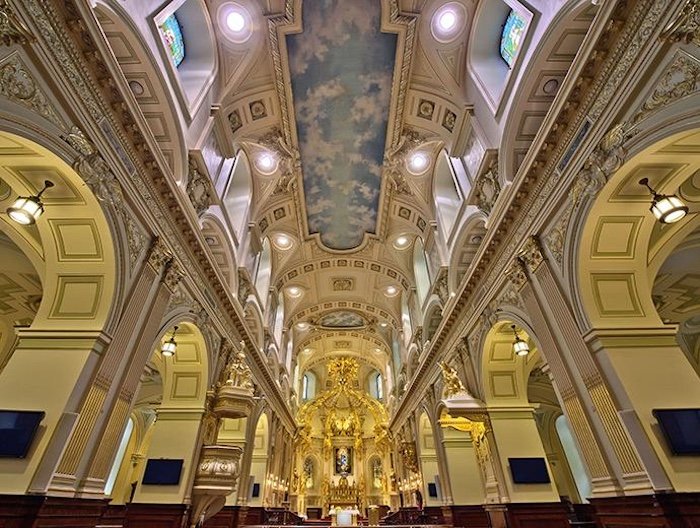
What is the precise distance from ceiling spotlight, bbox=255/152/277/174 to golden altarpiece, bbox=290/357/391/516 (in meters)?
21.3

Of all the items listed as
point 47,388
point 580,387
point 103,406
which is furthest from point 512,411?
point 47,388

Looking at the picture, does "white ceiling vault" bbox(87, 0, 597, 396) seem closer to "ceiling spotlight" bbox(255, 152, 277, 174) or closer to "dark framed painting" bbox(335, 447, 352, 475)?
"ceiling spotlight" bbox(255, 152, 277, 174)

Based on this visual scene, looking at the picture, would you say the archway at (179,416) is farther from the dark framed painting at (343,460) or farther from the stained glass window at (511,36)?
the dark framed painting at (343,460)

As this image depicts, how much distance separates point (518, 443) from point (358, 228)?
11620 millimetres

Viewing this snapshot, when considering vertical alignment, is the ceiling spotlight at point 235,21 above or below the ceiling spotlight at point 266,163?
below

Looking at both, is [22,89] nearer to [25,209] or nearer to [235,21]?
[25,209]

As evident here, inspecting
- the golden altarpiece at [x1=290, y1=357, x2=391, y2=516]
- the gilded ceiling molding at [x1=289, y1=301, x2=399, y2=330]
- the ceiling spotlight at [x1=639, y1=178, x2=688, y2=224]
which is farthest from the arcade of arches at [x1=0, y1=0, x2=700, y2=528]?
the golden altarpiece at [x1=290, y1=357, x2=391, y2=516]

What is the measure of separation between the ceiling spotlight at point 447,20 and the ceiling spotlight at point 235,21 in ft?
18.0

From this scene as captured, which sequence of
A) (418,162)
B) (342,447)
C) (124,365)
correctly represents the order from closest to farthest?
(124,365) < (418,162) < (342,447)

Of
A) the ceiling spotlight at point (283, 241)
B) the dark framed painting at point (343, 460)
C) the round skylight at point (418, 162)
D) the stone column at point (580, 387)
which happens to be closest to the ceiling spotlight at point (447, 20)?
the round skylight at point (418, 162)

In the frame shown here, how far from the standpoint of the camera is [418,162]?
14719mm

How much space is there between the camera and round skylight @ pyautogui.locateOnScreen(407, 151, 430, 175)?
14.5 metres

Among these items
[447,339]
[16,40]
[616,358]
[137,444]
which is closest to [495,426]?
[447,339]

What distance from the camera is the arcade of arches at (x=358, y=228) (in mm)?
5242
